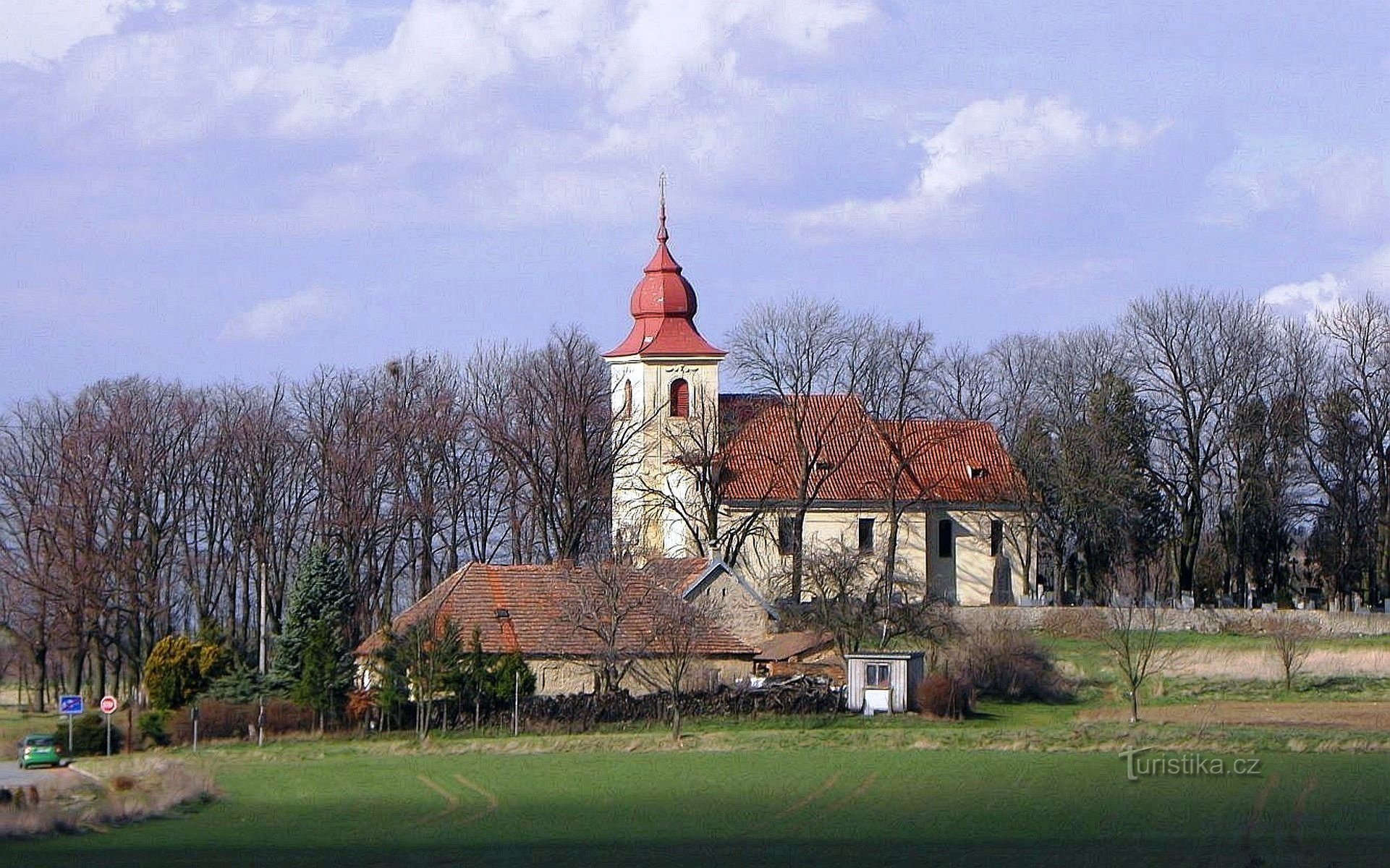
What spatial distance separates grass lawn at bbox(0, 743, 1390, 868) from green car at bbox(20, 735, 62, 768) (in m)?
4.51

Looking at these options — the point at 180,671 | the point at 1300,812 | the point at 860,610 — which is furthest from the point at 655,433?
the point at 1300,812

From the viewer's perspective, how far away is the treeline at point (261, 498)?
60.2 metres

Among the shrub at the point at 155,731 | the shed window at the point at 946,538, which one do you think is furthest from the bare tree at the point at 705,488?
the shrub at the point at 155,731

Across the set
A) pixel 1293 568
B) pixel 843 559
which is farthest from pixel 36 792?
pixel 1293 568

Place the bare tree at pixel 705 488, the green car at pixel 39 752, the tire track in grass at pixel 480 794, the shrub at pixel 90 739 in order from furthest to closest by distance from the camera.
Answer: the bare tree at pixel 705 488
the shrub at pixel 90 739
the green car at pixel 39 752
the tire track in grass at pixel 480 794

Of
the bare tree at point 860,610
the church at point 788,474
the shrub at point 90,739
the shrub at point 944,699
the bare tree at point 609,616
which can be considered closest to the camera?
the shrub at point 90,739

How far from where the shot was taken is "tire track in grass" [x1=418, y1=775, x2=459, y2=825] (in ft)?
97.7

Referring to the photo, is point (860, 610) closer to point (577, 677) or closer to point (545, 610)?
point (577, 677)

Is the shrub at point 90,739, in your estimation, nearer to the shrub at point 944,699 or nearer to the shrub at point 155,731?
the shrub at point 155,731

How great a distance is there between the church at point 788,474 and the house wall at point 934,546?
6cm

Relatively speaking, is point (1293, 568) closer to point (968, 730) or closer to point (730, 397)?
point (730, 397)

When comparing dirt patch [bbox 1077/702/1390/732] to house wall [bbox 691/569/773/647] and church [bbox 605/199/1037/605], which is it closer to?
house wall [bbox 691/569/773/647]

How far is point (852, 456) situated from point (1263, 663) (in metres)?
19.6

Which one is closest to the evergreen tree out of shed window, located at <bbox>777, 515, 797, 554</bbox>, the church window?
the church window
